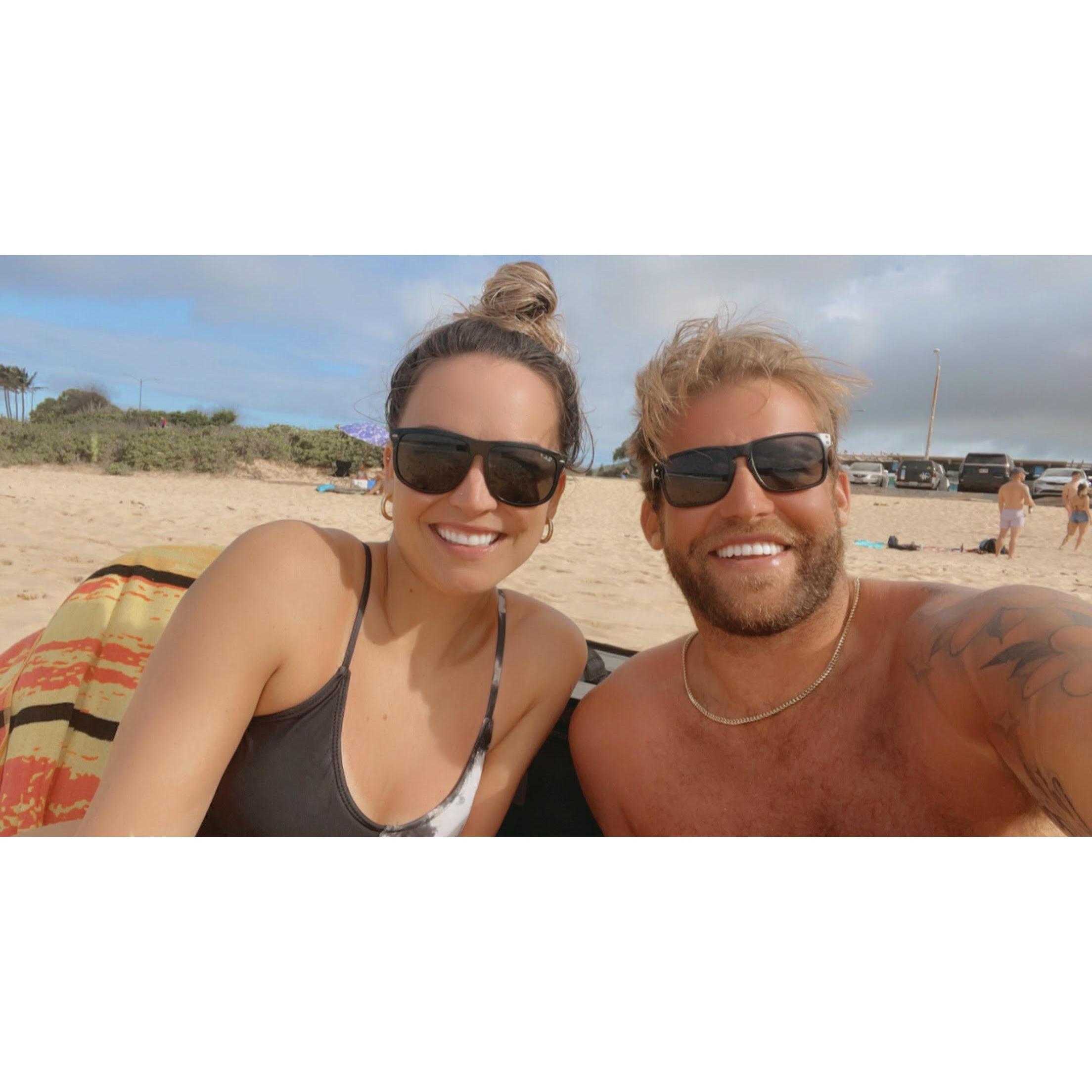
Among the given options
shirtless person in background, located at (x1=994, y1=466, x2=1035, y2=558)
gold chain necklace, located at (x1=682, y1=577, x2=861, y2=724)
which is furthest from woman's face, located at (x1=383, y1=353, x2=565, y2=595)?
shirtless person in background, located at (x1=994, y1=466, x2=1035, y2=558)

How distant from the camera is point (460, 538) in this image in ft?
6.05

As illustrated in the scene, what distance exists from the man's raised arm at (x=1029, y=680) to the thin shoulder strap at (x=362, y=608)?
1.41 m

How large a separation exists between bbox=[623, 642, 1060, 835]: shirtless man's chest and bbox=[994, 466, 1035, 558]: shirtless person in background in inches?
420

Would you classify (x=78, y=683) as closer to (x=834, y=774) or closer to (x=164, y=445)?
(x=834, y=774)

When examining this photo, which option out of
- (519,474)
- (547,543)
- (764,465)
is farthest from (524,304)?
(547,543)

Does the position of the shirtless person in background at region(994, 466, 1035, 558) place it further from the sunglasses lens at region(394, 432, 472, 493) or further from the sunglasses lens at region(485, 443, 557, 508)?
the sunglasses lens at region(394, 432, 472, 493)

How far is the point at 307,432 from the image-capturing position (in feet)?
77.4

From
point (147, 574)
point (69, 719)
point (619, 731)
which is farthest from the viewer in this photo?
point (147, 574)

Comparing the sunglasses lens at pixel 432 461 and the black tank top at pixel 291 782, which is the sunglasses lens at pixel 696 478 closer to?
the sunglasses lens at pixel 432 461

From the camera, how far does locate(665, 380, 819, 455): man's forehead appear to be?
6.50 ft

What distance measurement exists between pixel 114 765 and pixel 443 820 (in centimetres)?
75

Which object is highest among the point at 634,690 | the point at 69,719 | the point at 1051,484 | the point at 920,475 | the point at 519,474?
the point at 920,475

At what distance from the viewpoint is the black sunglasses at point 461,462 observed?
72.1 inches

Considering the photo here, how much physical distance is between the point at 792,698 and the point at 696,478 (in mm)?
685
